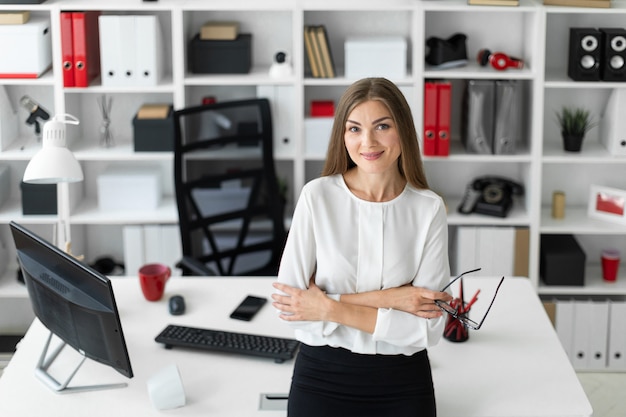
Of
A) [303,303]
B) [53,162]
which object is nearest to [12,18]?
[53,162]

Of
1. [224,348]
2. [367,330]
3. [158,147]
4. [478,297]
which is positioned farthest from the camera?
[158,147]

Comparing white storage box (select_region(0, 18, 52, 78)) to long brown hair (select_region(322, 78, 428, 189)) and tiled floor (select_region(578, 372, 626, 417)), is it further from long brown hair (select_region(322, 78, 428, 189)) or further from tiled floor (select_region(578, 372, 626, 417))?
tiled floor (select_region(578, 372, 626, 417))

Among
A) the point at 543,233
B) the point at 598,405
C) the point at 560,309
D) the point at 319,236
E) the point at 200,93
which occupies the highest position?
the point at 200,93

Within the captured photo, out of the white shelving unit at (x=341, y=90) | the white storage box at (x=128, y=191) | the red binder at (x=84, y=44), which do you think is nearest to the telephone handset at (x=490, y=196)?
the white shelving unit at (x=341, y=90)

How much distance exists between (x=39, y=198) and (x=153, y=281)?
1.62 m

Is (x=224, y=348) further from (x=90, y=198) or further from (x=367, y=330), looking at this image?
(x=90, y=198)

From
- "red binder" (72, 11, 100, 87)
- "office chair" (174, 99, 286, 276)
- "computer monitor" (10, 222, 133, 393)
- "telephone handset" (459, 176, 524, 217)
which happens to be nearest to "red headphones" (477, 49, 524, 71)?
"telephone handset" (459, 176, 524, 217)

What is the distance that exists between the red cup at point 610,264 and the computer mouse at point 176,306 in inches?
92.8

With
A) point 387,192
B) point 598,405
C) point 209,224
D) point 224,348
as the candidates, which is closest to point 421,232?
point 387,192

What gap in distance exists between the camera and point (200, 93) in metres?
4.87

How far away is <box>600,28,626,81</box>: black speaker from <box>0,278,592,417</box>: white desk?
1569 mm

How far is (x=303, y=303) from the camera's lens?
8.80 feet

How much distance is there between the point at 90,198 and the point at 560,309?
235 cm

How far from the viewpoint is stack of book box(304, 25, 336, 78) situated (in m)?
4.52
